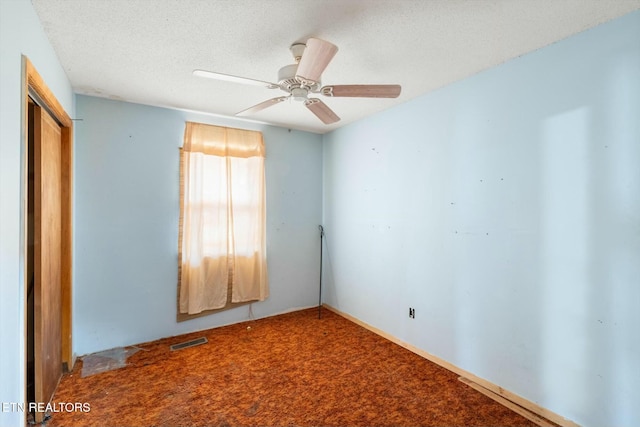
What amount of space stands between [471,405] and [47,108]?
11.6 ft

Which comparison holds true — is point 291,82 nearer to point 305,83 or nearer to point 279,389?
point 305,83

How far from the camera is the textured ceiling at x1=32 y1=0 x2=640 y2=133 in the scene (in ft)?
5.32

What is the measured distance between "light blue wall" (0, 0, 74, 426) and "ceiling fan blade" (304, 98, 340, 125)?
1.50 meters

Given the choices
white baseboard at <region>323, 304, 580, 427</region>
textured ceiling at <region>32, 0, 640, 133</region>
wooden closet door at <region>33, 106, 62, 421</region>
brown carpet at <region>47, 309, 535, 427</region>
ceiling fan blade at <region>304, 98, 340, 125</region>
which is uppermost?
textured ceiling at <region>32, 0, 640, 133</region>

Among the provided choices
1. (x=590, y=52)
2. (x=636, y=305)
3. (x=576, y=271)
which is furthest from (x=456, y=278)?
(x=590, y=52)

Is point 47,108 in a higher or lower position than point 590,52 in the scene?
lower

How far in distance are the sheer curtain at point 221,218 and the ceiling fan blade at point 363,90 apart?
1885mm

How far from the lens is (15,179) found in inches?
52.8

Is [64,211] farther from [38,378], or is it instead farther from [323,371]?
[323,371]

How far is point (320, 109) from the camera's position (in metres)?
2.32

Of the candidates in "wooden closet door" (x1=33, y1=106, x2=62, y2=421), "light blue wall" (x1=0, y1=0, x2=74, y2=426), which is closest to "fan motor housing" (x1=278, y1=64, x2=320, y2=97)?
"light blue wall" (x1=0, y1=0, x2=74, y2=426)

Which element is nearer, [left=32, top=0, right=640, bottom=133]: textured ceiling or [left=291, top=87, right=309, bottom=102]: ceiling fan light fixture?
[left=32, top=0, right=640, bottom=133]: textured ceiling

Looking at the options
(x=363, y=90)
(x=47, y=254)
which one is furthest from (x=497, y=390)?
(x=47, y=254)

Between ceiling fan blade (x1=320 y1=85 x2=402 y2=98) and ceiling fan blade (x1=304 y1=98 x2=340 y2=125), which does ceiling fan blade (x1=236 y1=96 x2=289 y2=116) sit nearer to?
ceiling fan blade (x1=304 y1=98 x2=340 y2=125)
